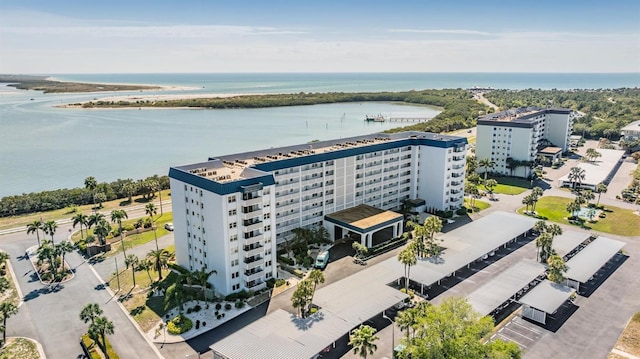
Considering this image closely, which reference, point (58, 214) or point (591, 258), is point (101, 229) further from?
point (591, 258)

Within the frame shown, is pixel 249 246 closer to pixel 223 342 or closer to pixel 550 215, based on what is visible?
pixel 223 342

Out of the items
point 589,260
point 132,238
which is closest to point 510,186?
point 589,260

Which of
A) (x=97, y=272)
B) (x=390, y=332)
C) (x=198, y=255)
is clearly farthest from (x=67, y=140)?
(x=390, y=332)

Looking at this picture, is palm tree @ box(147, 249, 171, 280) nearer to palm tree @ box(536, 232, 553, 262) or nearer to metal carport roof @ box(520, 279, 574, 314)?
metal carport roof @ box(520, 279, 574, 314)

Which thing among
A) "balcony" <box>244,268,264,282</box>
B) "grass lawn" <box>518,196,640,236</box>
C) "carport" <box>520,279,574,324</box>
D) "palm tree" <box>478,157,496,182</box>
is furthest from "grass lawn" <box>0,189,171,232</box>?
"grass lawn" <box>518,196,640,236</box>

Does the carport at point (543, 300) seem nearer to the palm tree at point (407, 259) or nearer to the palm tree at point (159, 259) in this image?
the palm tree at point (407, 259)

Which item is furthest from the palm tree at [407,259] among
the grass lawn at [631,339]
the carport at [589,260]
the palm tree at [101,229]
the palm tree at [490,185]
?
the palm tree at [490,185]
